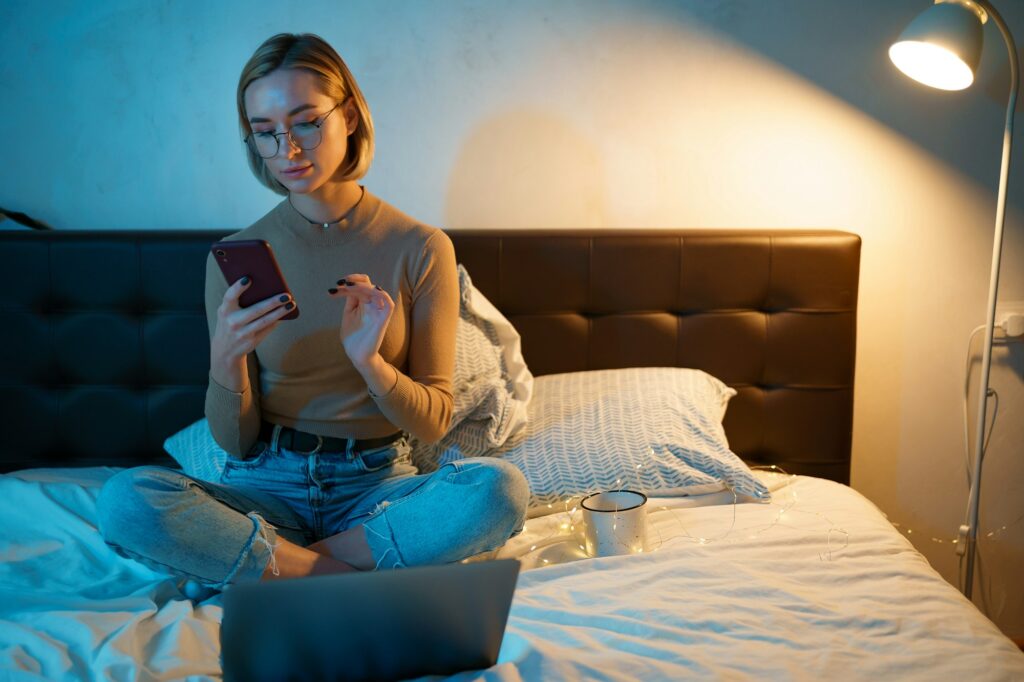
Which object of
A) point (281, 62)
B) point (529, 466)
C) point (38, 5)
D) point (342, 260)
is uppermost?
point (38, 5)

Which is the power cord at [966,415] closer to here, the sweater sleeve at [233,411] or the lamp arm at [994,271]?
the lamp arm at [994,271]

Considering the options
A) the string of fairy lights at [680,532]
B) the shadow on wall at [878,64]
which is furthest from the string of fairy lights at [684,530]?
the shadow on wall at [878,64]

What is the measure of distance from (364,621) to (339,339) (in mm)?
716

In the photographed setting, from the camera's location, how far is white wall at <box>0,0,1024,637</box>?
80.7 inches

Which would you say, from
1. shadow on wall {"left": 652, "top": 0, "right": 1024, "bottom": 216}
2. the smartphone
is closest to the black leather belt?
the smartphone

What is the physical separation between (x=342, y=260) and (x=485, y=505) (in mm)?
515

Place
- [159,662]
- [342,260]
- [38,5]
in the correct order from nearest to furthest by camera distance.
A: [159,662]
[342,260]
[38,5]

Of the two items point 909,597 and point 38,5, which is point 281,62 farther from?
point 909,597

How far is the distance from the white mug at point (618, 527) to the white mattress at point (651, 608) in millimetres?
47

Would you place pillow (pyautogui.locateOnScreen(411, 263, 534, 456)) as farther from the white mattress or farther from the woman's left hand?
the woman's left hand

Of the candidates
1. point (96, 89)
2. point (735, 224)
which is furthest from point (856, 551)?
point (96, 89)

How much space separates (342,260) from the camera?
5.25ft

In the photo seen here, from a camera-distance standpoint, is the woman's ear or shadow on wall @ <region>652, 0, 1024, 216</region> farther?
shadow on wall @ <region>652, 0, 1024, 216</region>

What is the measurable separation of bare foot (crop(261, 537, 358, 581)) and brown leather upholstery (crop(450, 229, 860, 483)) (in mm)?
789
